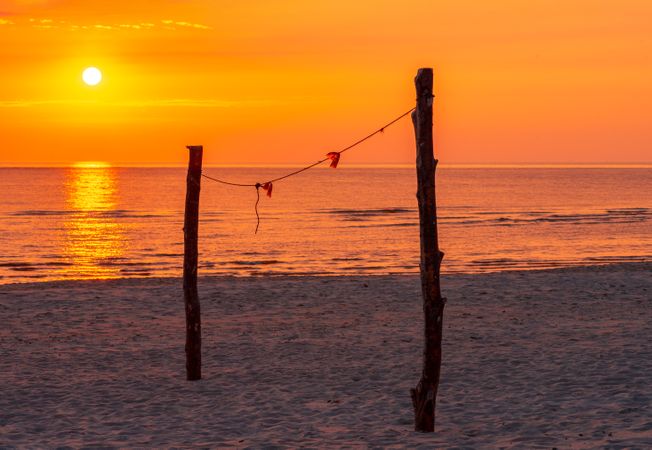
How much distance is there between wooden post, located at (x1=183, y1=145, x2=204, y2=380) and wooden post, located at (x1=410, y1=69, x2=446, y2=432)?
4.44 metres

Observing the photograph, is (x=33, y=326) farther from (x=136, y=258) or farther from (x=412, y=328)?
(x=136, y=258)

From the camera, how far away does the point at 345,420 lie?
1087 centimetres

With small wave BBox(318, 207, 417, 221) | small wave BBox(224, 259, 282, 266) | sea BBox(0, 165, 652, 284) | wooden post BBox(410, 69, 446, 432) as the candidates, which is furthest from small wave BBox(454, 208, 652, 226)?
wooden post BBox(410, 69, 446, 432)

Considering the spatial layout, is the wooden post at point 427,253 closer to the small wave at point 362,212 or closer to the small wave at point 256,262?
the small wave at point 256,262

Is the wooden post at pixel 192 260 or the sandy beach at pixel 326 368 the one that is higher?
the wooden post at pixel 192 260

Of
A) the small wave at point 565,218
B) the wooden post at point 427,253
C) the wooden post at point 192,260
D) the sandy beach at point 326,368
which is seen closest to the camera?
the wooden post at point 427,253

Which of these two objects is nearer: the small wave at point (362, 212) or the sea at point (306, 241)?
the sea at point (306, 241)

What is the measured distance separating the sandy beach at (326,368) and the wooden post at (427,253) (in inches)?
17.9

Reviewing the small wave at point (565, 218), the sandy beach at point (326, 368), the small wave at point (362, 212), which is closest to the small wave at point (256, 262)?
the sandy beach at point (326, 368)

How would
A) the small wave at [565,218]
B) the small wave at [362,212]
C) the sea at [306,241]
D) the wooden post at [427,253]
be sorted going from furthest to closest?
the small wave at [362,212] < the small wave at [565,218] < the sea at [306,241] < the wooden post at [427,253]

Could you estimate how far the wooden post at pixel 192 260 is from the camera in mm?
13039

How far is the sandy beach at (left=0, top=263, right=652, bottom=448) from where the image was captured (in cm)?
1023

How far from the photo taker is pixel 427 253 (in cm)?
970

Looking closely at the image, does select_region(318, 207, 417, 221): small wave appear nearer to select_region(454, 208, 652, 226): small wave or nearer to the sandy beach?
select_region(454, 208, 652, 226): small wave
